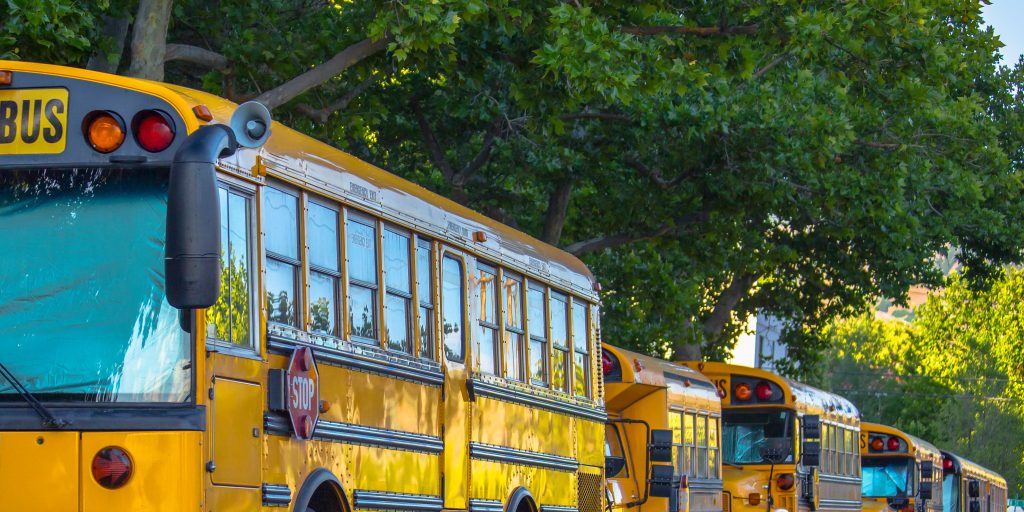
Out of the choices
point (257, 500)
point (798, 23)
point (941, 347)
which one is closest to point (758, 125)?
point (798, 23)

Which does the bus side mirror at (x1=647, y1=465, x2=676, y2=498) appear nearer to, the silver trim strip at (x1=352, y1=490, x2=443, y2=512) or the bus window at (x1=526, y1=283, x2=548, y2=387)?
the bus window at (x1=526, y1=283, x2=548, y2=387)

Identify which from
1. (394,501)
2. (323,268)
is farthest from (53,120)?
(394,501)

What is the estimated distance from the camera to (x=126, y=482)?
5820 millimetres

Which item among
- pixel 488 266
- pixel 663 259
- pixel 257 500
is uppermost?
pixel 663 259

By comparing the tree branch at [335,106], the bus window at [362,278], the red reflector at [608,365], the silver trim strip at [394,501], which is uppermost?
the tree branch at [335,106]

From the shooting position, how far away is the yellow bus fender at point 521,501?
31.9ft

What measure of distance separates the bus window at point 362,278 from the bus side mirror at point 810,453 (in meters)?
11.3

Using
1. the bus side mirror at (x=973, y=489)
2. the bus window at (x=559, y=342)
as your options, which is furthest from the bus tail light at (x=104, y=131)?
the bus side mirror at (x=973, y=489)

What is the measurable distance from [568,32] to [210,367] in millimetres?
7197

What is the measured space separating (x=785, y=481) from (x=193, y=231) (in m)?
13.6

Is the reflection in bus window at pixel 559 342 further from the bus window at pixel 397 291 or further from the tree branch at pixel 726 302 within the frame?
the tree branch at pixel 726 302

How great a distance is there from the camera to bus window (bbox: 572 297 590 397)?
448 inches

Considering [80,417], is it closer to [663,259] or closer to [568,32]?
[568,32]

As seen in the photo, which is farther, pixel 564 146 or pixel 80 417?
pixel 564 146
